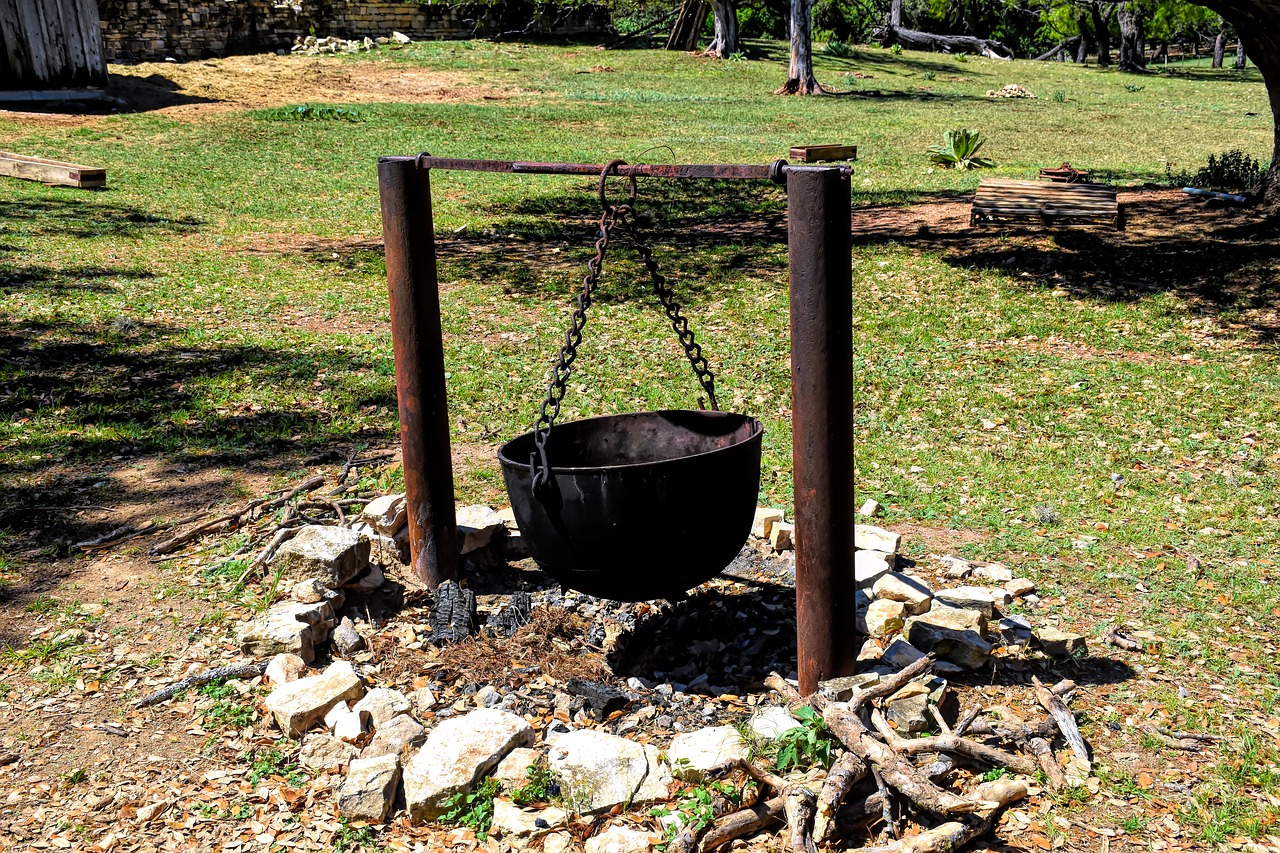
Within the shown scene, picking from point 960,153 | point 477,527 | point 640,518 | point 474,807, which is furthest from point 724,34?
point 474,807

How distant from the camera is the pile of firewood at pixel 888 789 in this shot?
9.43ft

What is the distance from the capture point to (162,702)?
3.63m

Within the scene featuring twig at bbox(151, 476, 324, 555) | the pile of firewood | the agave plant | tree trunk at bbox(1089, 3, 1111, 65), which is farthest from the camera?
tree trunk at bbox(1089, 3, 1111, 65)

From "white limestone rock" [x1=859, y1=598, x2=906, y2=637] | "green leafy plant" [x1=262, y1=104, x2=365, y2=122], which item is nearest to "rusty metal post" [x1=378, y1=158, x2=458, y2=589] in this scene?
"white limestone rock" [x1=859, y1=598, x2=906, y2=637]

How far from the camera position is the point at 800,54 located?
79.2 feet

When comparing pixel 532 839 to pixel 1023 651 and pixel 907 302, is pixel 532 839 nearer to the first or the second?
pixel 1023 651

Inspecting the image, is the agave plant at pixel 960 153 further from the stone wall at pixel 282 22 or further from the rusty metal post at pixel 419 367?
the stone wall at pixel 282 22

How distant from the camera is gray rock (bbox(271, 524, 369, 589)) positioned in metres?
4.20

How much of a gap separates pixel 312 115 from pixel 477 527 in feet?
52.7

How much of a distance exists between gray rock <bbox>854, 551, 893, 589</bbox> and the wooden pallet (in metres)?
6.77

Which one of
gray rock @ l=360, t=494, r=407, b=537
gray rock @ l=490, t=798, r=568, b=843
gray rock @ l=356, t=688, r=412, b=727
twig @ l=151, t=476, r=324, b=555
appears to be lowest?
gray rock @ l=490, t=798, r=568, b=843

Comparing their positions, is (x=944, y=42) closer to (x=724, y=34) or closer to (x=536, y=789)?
(x=724, y=34)

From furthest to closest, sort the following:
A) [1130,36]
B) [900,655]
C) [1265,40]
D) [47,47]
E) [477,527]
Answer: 1. [1130,36]
2. [47,47]
3. [1265,40]
4. [477,527]
5. [900,655]

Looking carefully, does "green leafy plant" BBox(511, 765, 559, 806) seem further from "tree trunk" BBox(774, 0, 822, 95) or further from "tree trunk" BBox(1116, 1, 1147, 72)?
"tree trunk" BBox(1116, 1, 1147, 72)
